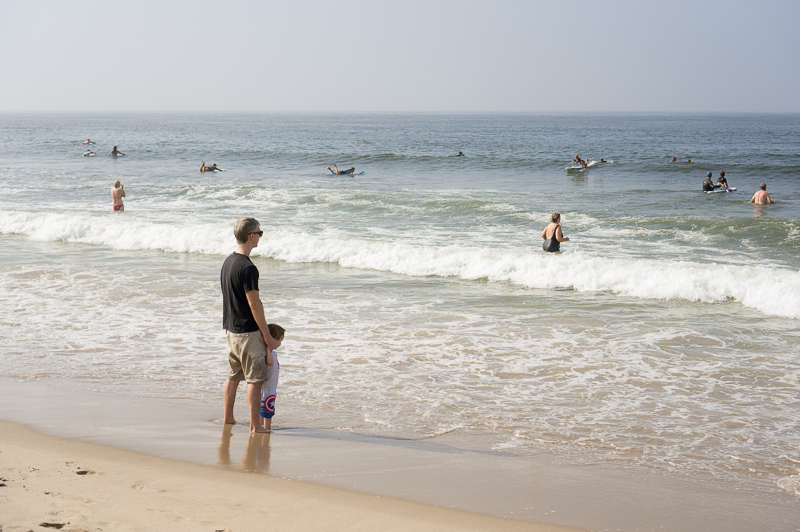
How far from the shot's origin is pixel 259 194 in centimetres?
2680

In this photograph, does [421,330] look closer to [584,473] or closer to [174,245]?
[584,473]

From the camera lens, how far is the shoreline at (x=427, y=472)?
14.0 feet

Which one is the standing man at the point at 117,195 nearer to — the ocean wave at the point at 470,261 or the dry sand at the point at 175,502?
the ocean wave at the point at 470,261

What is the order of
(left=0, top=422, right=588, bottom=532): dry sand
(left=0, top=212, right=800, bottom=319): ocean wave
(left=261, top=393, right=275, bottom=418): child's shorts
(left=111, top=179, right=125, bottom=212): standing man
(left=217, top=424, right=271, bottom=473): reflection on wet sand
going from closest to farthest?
(left=0, top=422, right=588, bottom=532): dry sand
(left=217, top=424, right=271, bottom=473): reflection on wet sand
(left=261, top=393, right=275, bottom=418): child's shorts
(left=0, top=212, right=800, bottom=319): ocean wave
(left=111, top=179, right=125, bottom=212): standing man

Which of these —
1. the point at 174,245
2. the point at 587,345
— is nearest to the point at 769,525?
the point at 587,345

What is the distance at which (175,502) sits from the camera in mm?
4105

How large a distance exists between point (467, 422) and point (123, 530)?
320 cm

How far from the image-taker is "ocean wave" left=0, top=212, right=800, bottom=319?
11586 millimetres

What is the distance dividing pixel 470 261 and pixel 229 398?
29.0 ft

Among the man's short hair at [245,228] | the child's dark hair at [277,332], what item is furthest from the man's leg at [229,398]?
the man's short hair at [245,228]

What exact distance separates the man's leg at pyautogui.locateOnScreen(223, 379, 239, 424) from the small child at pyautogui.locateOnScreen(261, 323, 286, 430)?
0.96 feet

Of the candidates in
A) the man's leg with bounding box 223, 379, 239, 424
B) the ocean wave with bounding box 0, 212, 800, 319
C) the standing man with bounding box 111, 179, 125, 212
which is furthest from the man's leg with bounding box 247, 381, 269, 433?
the standing man with bounding box 111, 179, 125, 212

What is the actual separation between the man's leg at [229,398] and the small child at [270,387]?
11.5 inches

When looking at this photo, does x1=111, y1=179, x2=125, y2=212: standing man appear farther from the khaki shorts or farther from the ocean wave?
the khaki shorts
